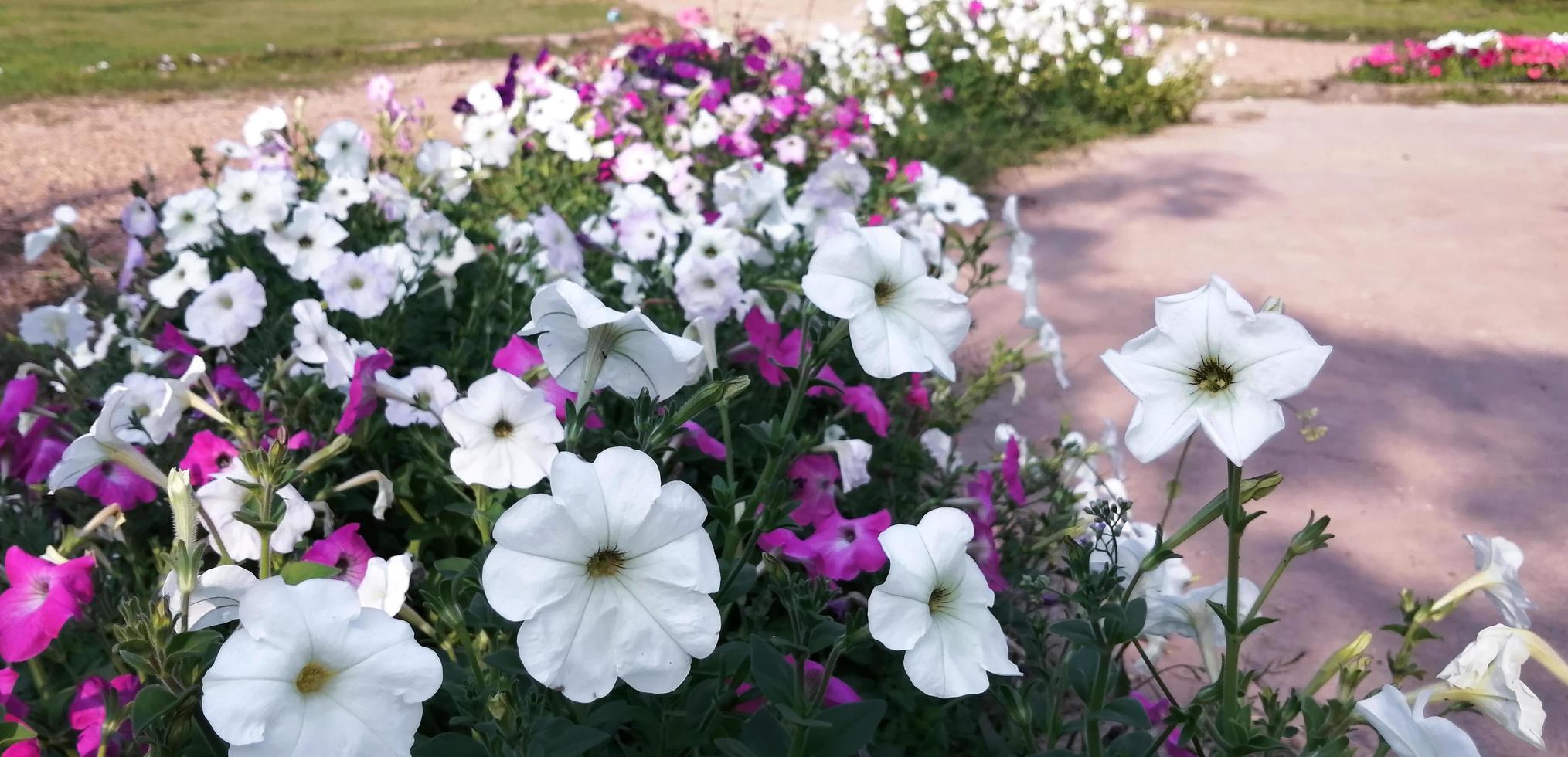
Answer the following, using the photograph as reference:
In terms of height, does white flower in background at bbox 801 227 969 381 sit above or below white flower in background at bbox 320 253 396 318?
above

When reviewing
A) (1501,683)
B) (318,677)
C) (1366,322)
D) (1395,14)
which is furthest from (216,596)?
(1395,14)

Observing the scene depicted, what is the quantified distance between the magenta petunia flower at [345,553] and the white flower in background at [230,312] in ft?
2.70

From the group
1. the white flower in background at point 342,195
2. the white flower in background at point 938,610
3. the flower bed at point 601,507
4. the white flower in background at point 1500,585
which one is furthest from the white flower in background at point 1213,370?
the white flower in background at point 342,195

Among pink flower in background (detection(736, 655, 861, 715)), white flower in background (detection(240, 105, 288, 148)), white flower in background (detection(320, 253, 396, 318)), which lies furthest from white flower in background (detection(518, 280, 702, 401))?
white flower in background (detection(240, 105, 288, 148))

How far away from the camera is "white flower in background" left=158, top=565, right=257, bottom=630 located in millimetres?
965

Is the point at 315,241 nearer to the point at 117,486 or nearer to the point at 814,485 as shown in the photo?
the point at 117,486

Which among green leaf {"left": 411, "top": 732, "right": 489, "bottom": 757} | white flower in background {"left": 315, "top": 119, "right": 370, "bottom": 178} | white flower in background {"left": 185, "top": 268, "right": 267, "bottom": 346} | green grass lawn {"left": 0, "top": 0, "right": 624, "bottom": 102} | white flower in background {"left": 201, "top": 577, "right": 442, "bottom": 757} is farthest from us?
green grass lawn {"left": 0, "top": 0, "right": 624, "bottom": 102}

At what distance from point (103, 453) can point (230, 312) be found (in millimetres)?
803

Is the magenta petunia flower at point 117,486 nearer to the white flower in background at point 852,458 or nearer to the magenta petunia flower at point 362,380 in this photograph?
the magenta petunia flower at point 362,380

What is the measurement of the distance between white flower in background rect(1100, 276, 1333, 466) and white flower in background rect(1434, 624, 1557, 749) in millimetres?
333

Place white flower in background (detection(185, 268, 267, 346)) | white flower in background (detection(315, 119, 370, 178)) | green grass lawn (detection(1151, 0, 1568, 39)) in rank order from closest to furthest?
white flower in background (detection(185, 268, 267, 346)) < white flower in background (detection(315, 119, 370, 178)) < green grass lawn (detection(1151, 0, 1568, 39))

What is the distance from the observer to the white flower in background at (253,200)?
2.22 m

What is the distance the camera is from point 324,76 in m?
7.10

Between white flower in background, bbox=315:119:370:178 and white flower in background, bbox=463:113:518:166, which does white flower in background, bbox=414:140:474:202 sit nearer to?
white flower in background, bbox=315:119:370:178
